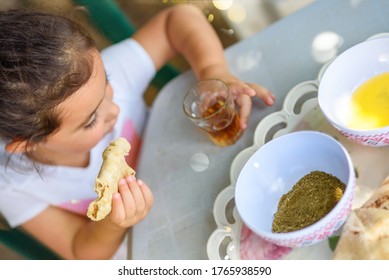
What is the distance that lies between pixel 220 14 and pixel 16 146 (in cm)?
37

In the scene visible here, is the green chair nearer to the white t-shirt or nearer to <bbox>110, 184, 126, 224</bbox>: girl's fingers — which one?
the white t-shirt

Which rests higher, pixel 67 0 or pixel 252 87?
pixel 67 0

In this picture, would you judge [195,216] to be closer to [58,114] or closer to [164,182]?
[164,182]

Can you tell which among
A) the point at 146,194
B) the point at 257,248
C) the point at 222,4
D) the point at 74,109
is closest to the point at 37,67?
the point at 74,109

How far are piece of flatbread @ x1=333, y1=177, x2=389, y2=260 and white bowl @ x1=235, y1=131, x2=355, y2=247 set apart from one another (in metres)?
0.03

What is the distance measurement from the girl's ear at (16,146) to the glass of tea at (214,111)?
0.62 ft

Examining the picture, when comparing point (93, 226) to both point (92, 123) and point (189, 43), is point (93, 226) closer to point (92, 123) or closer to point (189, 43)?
point (92, 123)

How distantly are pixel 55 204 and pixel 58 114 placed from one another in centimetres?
20

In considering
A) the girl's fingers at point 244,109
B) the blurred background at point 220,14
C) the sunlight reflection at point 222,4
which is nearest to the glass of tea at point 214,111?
the girl's fingers at point 244,109

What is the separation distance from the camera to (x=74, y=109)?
50 cm

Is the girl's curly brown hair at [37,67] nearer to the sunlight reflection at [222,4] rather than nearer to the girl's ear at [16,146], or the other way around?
the girl's ear at [16,146]

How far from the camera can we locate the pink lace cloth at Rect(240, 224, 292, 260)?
0.43 m

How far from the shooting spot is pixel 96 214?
0.45m

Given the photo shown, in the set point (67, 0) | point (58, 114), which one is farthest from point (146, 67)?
point (58, 114)
